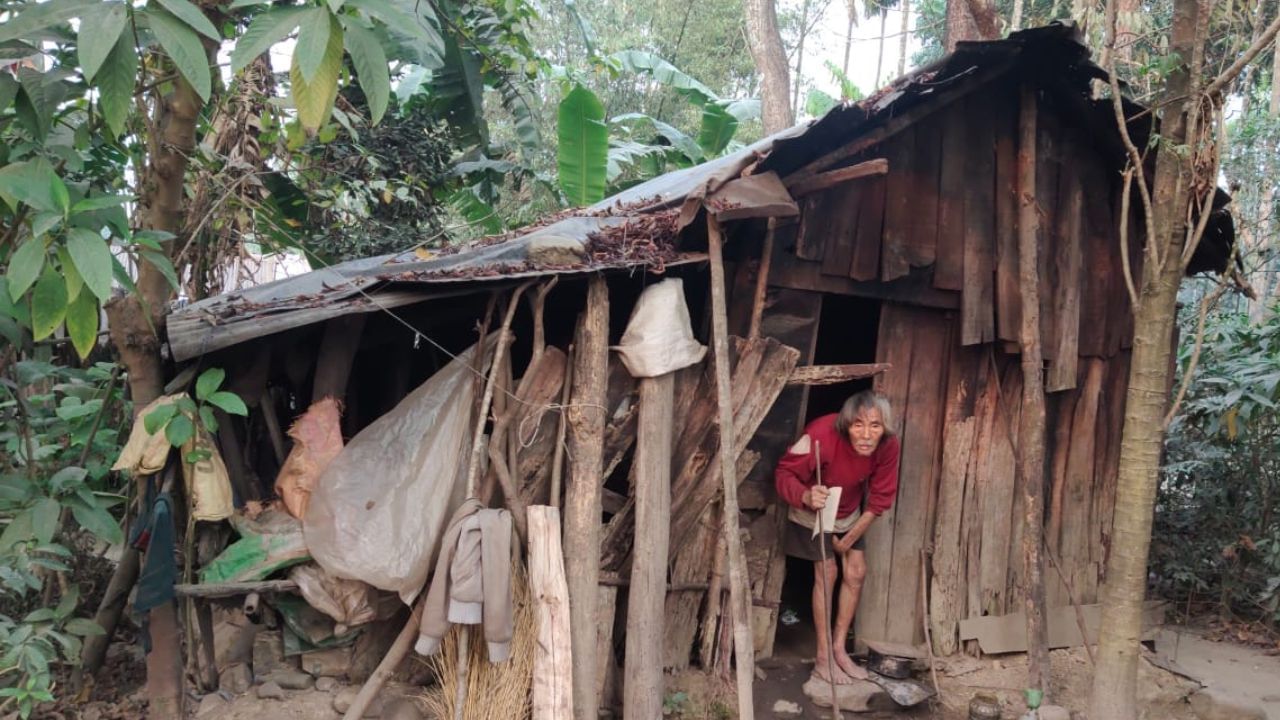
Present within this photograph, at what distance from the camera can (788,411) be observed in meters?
5.30

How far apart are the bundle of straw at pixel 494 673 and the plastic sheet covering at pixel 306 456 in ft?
3.45

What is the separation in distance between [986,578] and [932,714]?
1.02m

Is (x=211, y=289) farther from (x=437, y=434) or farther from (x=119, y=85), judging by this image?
(x=119, y=85)

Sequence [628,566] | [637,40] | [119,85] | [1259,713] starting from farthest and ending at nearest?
[637,40] → [1259,713] → [628,566] → [119,85]

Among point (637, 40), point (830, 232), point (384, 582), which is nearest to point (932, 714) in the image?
point (830, 232)

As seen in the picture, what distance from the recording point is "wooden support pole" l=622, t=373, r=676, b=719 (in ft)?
14.5

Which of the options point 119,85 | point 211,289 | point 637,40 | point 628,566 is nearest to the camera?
point 119,85

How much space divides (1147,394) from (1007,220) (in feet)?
5.07

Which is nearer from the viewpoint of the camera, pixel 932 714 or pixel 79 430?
pixel 79 430

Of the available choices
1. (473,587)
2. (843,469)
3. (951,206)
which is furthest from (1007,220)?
(473,587)

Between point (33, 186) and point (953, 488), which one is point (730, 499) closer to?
point (953, 488)

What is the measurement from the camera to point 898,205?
5.16 meters

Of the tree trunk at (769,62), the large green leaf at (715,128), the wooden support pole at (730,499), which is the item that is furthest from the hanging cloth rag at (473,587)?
the tree trunk at (769,62)

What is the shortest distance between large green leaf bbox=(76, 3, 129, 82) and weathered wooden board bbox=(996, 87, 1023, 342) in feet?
15.4
